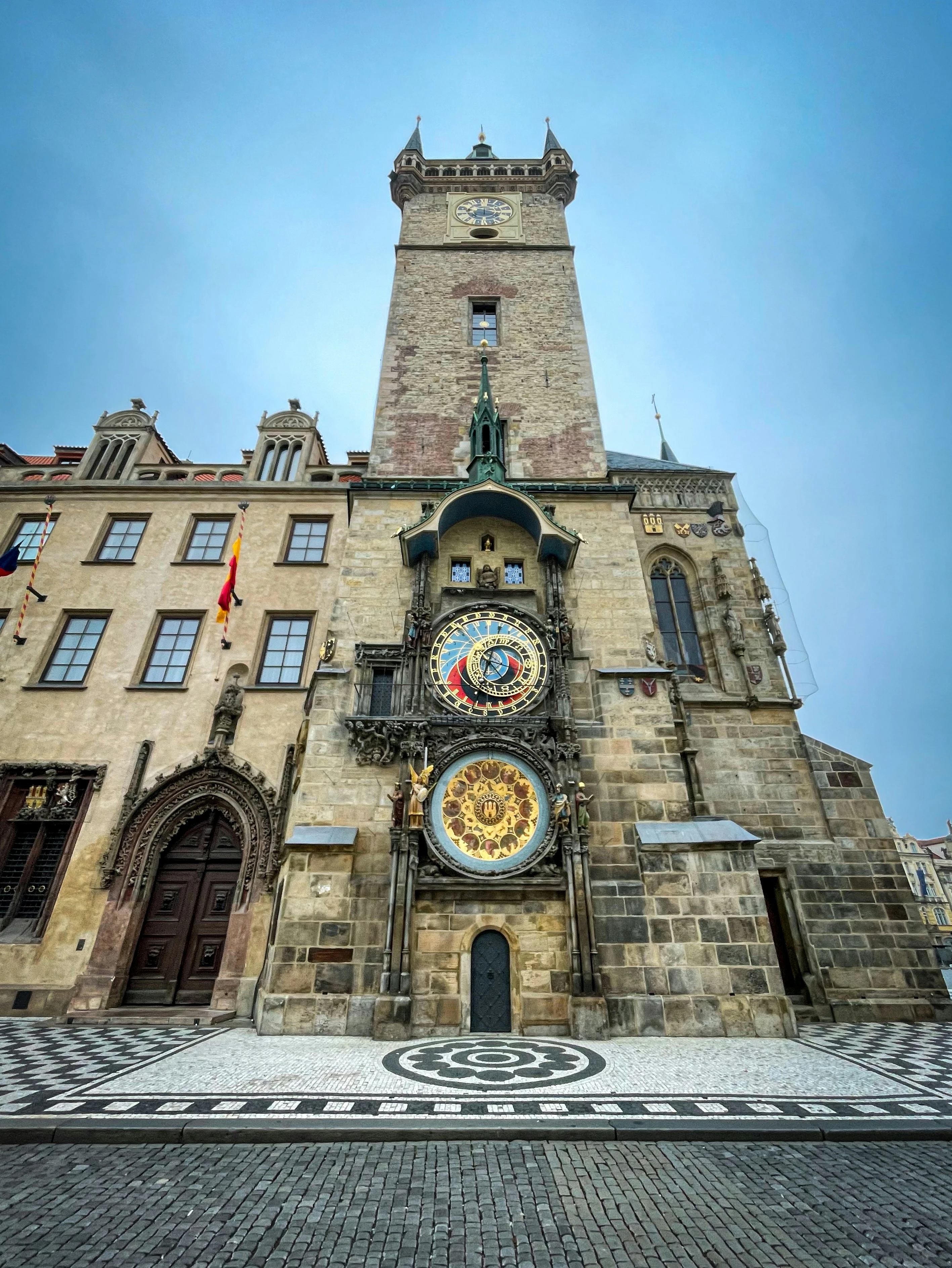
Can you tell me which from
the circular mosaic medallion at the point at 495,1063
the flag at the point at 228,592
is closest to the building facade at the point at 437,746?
the flag at the point at 228,592

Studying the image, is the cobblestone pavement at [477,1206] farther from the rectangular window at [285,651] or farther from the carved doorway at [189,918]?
the rectangular window at [285,651]

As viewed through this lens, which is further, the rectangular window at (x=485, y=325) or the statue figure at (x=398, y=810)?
the rectangular window at (x=485, y=325)

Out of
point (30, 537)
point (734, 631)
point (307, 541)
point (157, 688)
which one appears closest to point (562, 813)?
point (734, 631)

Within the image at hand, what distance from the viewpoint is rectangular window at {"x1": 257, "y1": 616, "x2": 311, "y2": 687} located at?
14172 millimetres

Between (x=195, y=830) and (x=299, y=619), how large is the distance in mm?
5598

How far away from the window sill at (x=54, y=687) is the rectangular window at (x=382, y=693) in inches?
315

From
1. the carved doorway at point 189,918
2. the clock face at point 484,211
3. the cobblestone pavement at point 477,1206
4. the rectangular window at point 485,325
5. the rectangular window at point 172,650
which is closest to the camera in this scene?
Result: the cobblestone pavement at point 477,1206

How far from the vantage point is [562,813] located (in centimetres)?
920

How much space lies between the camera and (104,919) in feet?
38.2

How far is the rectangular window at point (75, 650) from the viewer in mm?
14430

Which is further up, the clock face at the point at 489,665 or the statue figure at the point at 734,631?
the statue figure at the point at 734,631

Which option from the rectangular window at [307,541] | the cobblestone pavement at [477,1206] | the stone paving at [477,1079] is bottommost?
the cobblestone pavement at [477,1206]

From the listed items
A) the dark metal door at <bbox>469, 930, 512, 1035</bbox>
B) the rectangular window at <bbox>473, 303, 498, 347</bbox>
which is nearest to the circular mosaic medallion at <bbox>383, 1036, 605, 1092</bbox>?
the dark metal door at <bbox>469, 930, 512, 1035</bbox>

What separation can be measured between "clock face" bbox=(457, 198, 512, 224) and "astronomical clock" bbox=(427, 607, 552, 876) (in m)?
18.4
